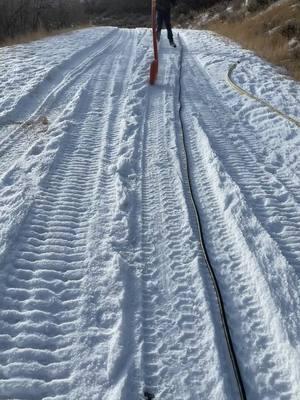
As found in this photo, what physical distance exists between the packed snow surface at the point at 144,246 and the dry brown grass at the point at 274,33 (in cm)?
377

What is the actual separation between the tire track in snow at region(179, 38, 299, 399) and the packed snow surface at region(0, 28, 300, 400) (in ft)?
0.04

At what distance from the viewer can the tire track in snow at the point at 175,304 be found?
2598 millimetres

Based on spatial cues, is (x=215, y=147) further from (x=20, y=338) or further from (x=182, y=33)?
(x=182, y=33)

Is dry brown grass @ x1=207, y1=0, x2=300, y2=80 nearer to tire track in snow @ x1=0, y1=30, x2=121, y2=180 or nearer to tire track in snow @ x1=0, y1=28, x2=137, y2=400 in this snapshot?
tire track in snow @ x1=0, y1=30, x2=121, y2=180

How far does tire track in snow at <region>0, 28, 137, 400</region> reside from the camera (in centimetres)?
255

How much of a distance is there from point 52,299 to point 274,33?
11675 millimetres

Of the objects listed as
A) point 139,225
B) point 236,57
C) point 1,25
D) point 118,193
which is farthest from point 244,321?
point 1,25

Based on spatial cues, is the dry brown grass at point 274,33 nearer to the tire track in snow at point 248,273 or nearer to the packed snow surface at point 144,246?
the packed snow surface at point 144,246

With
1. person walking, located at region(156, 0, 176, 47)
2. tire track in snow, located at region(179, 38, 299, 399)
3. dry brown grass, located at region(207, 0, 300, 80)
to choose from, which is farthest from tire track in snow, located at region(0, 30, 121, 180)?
dry brown grass, located at region(207, 0, 300, 80)

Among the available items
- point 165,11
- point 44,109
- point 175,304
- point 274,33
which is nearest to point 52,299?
point 175,304

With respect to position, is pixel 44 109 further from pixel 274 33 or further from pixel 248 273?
pixel 274 33

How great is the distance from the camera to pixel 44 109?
21.8ft

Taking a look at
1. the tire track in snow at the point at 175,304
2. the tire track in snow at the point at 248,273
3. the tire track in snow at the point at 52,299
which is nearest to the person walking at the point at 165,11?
the tire track in snow at the point at 248,273

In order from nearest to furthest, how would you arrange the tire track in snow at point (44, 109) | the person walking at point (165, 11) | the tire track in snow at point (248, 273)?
1. the tire track in snow at point (248, 273)
2. the tire track in snow at point (44, 109)
3. the person walking at point (165, 11)
